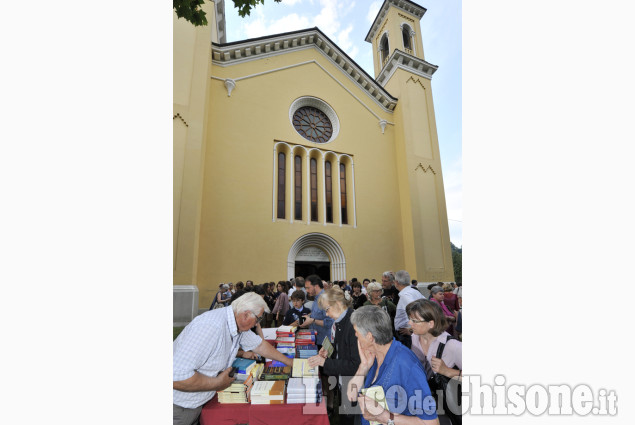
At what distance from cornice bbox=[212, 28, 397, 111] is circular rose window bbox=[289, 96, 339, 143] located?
8.40 feet

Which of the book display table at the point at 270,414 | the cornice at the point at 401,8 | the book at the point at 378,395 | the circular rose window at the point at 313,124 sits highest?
the cornice at the point at 401,8

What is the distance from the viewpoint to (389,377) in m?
1.73

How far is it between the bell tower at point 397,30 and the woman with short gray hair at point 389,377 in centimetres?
1811

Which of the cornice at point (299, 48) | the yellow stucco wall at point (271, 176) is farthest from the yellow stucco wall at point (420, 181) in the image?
the cornice at point (299, 48)

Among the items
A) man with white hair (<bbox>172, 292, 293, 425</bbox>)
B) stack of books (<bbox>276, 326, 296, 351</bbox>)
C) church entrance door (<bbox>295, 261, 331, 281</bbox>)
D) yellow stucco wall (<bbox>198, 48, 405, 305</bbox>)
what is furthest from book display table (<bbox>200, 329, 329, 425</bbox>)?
church entrance door (<bbox>295, 261, 331, 281</bbox>)

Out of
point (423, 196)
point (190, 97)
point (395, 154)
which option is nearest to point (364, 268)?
point (423, 196)

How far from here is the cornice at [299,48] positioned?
12867 millimetres

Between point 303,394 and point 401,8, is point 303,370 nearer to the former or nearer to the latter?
point 303,394

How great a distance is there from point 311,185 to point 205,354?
39.8 ft

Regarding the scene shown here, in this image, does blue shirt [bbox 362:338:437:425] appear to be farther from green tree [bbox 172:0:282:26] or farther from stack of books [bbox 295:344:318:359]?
green tree [bbox 172:0:282:26]

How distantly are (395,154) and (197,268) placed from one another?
1146 centimetres

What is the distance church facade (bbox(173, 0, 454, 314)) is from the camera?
1089 cm

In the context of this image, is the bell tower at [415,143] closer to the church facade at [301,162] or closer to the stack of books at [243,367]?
the church facade at [301,162]

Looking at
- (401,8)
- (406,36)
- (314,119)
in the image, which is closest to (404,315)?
(314,119)
